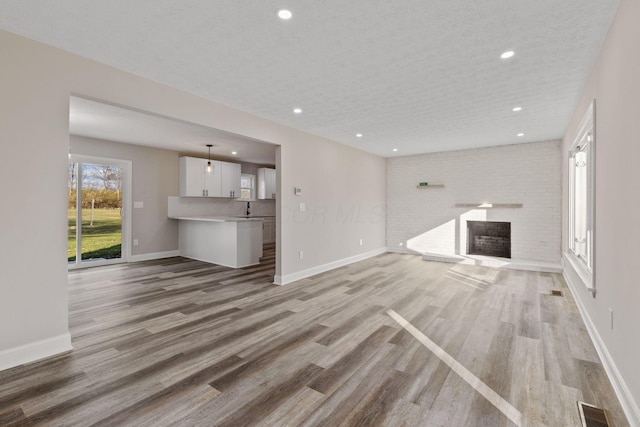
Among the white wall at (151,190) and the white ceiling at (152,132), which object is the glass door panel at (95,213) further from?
the white ceiling at (152,132)

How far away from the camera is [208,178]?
7.65 meters

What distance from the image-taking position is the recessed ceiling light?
6.72 ft

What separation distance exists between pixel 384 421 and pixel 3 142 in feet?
10.9

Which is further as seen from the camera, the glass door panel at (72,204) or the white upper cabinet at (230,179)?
the white upper cabinet at (230,179)

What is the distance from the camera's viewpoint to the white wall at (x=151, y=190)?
21.4 ft

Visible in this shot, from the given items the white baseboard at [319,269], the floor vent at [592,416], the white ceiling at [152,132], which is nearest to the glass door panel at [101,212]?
the white ceiling at [152,132]

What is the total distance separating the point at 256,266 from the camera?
6.16 metres

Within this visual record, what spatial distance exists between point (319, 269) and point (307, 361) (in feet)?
10.4

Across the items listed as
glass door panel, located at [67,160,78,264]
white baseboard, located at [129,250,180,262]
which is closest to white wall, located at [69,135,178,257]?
white baseboard, located at [129,250,180,262]

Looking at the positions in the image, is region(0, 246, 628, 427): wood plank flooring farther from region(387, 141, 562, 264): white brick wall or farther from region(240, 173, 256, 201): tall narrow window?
region(240, 173, 256, 201): tall narrow window

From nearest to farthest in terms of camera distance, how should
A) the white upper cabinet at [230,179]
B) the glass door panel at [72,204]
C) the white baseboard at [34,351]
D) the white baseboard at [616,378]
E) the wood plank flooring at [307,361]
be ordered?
the white baseboard at [616,378] → the wood plank flooring at [307,361] → the white baseboard at [34,351] → the glass door panel at [72,204] → the white upper cabinet at [230,179]

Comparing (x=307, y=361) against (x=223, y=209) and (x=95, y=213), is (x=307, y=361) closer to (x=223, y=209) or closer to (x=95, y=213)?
(x=95, y=213)

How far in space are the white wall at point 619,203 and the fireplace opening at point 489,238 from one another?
4185mm

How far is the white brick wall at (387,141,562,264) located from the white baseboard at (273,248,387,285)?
4.20 feet
